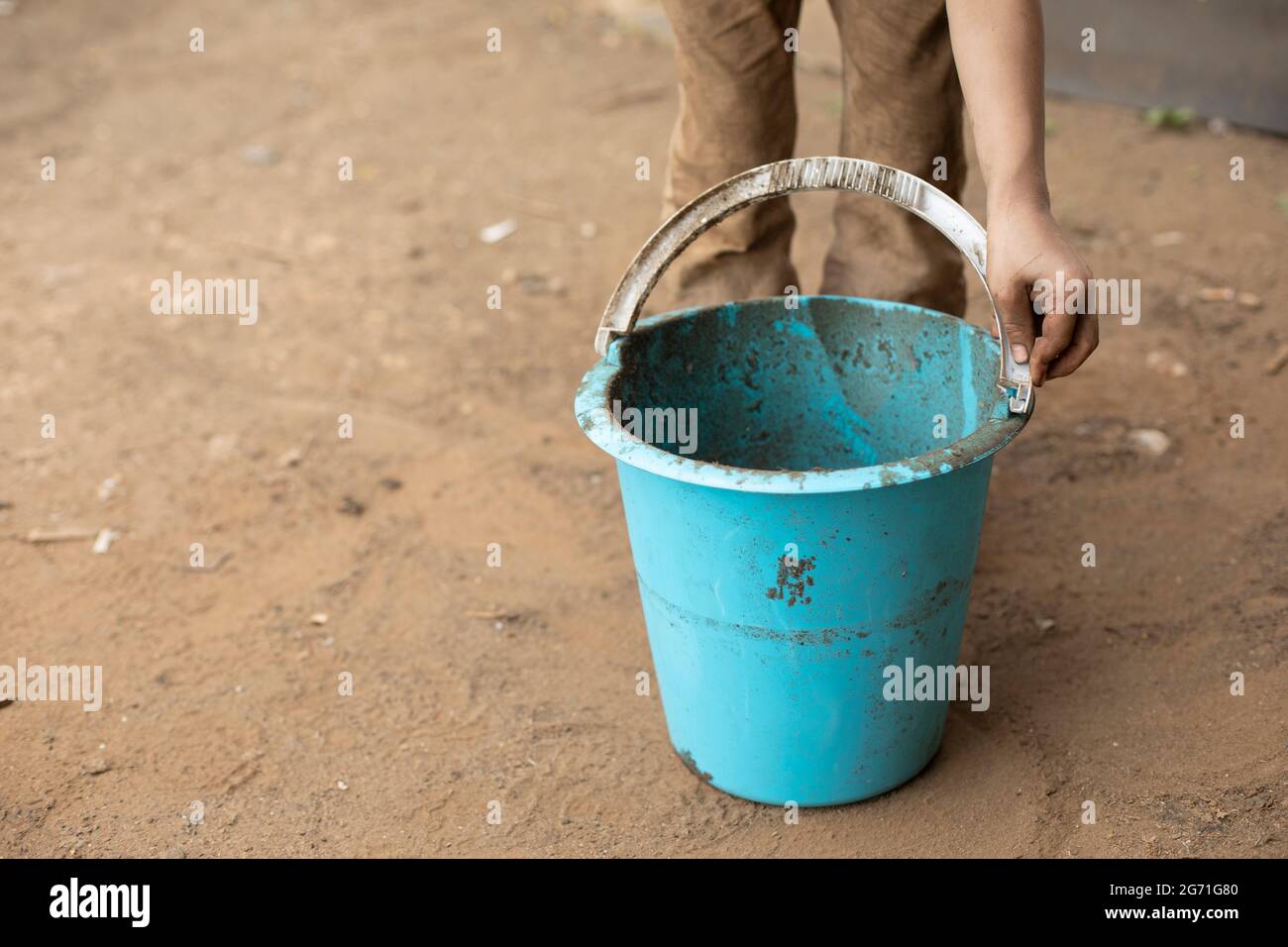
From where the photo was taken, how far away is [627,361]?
1.95 meters

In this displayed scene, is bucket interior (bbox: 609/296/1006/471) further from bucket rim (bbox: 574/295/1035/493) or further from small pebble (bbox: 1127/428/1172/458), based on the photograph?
small pebble (bbox: 1127/428/1172/458)

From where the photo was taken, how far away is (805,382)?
83.9 inches

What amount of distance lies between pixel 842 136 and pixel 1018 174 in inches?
31.7

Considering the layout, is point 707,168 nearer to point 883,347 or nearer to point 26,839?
point 883,347

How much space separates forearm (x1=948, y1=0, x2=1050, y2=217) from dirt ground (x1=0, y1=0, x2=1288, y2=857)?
0.96 metres

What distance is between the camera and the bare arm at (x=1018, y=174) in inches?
60.9

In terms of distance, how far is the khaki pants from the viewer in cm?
214

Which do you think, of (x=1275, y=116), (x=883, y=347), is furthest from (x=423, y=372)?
(x=1275, y=116)

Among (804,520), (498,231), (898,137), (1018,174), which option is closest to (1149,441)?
(898,137)

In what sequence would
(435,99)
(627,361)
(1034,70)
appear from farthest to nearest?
(435,99) → (627,361) → (1034,70)

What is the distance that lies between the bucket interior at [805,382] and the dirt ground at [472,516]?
1.55ft

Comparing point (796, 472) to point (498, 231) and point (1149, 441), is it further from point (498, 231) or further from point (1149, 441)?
point (498, 231)

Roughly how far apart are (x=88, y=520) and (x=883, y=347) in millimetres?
1822

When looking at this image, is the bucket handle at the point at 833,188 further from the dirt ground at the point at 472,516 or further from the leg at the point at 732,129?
the dirt ground at the point at 472,516
